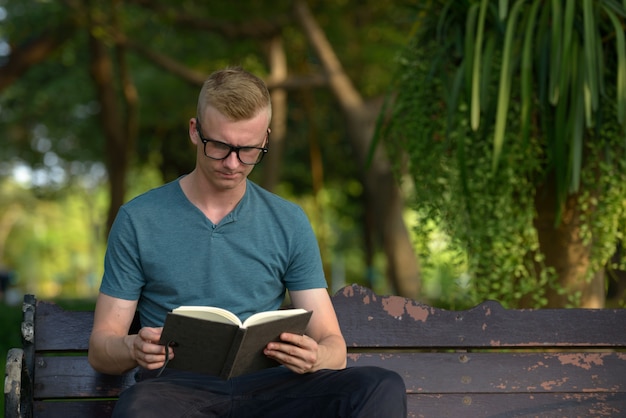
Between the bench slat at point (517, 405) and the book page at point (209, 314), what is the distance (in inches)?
42.5

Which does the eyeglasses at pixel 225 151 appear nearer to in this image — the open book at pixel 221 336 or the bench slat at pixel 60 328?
the open book at pixel 221 336

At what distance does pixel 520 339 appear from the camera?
3514mm

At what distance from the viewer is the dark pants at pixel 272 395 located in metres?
2.84

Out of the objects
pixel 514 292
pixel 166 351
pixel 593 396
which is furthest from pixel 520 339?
pixel 166 351

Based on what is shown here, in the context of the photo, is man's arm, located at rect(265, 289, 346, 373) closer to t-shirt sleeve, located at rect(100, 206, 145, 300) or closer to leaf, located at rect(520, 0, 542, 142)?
t-shirt sleeve, located at rect(100, 206, 145, 300)

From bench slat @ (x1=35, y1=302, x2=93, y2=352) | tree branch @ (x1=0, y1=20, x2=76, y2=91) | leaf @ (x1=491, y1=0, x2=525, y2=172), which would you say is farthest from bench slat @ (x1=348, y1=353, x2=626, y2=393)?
tree branch @ (x1=0, y1=20, x2=76, y2=91)

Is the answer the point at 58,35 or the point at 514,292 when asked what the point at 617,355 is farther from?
the point at 58,35

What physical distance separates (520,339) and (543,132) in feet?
3.54

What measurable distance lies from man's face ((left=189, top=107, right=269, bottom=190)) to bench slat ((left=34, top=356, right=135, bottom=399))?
77 centimetres

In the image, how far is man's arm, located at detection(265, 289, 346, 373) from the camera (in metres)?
2.80

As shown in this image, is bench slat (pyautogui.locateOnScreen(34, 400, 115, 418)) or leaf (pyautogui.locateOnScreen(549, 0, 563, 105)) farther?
leaf (pyautogui.locateOnScreen(549, 0, 563, 105))

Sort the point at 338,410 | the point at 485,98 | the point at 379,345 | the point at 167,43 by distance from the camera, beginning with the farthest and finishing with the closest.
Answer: the point at 167,43 → the point at 485,98 → the point at 379,345 → the point at 338,410

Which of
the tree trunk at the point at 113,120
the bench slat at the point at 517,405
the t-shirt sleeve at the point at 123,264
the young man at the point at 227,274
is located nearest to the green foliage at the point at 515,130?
the bench slat at the point at 517,405

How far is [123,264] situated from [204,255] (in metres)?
0.24
